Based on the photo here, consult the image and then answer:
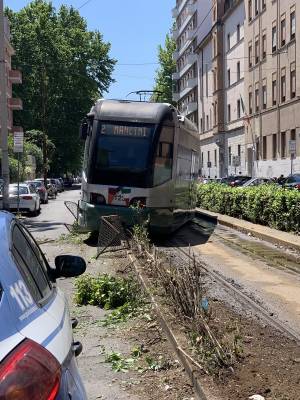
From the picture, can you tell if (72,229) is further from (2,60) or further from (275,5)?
(275,5)

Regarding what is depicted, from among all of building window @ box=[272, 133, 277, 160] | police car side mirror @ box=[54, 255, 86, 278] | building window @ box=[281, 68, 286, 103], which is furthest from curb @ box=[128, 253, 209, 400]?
building window @ box=[272, 133, 277, 160]

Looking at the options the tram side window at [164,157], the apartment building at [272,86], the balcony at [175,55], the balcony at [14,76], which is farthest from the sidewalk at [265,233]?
the balcony at [175,55]

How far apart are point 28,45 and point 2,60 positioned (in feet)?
161

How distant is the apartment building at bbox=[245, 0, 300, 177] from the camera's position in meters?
41.0

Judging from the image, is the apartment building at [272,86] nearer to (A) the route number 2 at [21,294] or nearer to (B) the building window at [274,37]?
(B) the building window at [274,37]

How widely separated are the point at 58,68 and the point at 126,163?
177 feet

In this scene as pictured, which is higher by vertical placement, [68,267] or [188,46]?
[188,46]

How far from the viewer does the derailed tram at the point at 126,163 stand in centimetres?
1516

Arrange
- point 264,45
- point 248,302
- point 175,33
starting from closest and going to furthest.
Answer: point 248,302, point 264,45, point 175,33

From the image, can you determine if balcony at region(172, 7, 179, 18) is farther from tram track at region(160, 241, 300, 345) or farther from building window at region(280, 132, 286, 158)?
tram track at region(160, 241, 300, 345)

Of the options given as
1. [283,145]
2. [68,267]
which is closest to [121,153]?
[68,267]

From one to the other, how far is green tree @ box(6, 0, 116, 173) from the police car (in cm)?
6211

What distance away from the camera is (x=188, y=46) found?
83562 millimetres

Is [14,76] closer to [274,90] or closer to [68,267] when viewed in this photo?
[274,90]
